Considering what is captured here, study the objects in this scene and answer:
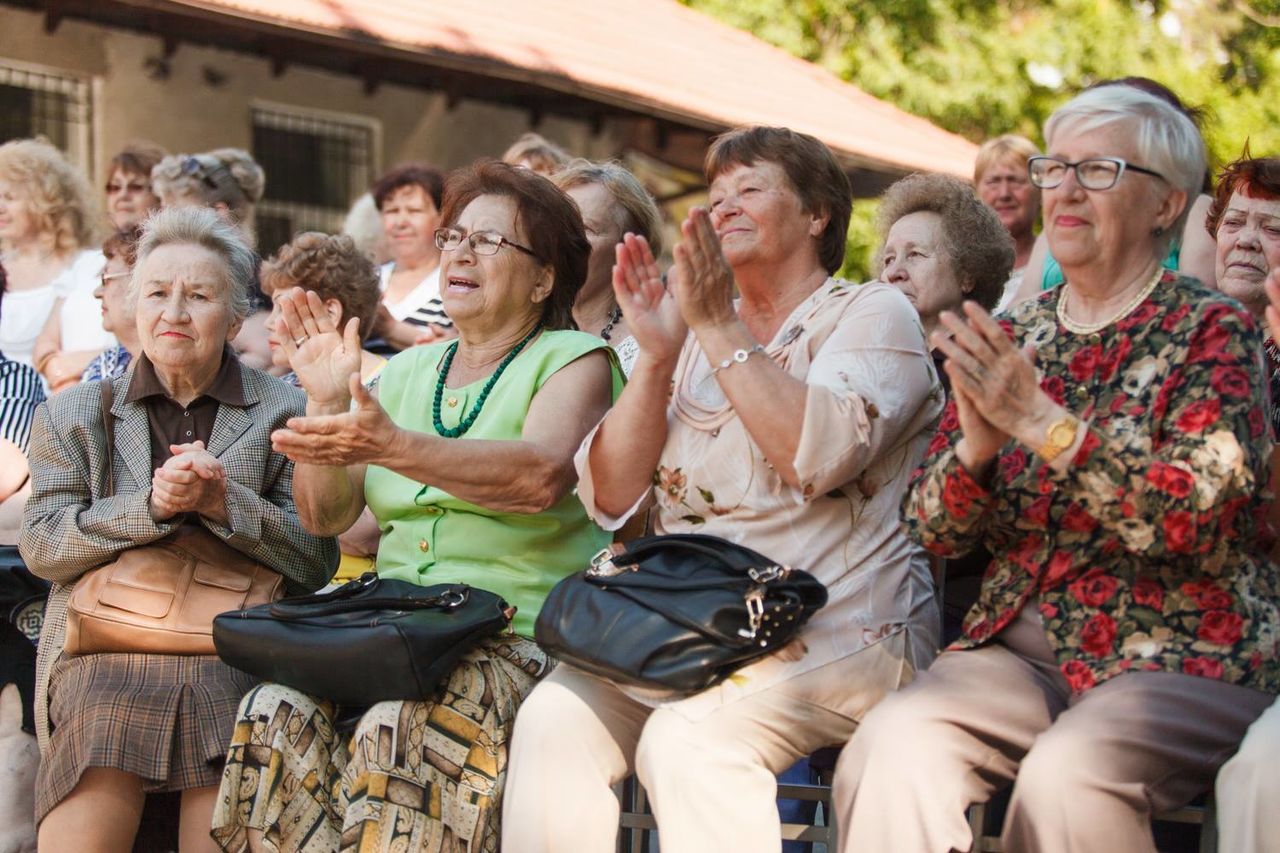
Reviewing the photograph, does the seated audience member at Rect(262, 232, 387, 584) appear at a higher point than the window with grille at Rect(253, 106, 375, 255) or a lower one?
higher

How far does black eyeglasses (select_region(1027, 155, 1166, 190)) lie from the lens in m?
3.39

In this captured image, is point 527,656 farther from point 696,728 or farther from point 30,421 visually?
point 30,421

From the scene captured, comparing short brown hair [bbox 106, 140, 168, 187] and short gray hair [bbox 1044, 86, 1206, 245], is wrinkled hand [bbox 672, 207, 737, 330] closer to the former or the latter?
short gray hair [bbox 1044, 86, 1206, 245]

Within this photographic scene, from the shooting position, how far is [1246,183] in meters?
4.23

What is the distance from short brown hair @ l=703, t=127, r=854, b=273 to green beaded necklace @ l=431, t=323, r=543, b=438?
689mm

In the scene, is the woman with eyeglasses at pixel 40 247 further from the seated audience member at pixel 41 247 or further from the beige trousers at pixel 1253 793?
the beige trousers at pixel 1253 793

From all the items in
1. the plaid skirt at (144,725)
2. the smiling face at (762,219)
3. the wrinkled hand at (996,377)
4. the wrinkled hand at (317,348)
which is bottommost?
the plaid skirt at (144,725)

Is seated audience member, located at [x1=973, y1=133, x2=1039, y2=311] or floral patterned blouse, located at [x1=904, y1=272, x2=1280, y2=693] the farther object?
seated audience member, located at [x1=973, y1=133, x2=1039, y2=311]

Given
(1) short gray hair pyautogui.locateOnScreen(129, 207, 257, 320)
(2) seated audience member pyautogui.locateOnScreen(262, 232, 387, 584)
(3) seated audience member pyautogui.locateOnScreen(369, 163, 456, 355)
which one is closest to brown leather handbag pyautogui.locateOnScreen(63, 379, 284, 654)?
(1) short gray hair pyautogui.locateOnScreen(129, 207, 257, 320)

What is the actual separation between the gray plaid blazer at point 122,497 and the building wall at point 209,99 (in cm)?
639

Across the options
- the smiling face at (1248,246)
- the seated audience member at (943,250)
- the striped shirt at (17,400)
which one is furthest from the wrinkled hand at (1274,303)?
the striped shirt at (17,400)

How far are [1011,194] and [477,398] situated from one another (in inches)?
113

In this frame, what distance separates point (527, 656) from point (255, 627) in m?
0.64

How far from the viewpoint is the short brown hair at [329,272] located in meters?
5.22
